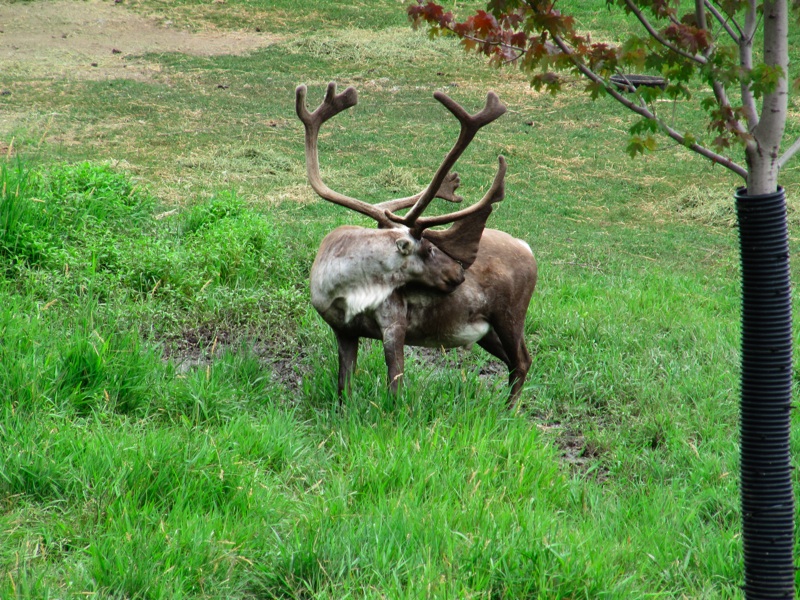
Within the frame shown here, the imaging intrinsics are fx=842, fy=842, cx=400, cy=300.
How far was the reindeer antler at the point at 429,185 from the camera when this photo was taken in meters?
4.26

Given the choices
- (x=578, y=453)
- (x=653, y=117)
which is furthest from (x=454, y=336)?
(x=653, y=117)

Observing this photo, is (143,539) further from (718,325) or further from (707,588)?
(718,325)

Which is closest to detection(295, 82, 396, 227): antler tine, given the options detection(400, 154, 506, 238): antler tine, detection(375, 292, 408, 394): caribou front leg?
detection(400, 154, 506, 238): antler tine

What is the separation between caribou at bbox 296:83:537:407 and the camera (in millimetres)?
4316

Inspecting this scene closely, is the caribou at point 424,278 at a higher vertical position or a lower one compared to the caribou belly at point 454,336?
higher

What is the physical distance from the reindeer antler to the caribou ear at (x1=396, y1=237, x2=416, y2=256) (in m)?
0.08

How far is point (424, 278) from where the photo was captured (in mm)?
4375

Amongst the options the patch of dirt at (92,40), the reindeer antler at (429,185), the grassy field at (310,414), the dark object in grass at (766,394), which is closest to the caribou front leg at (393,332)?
the grassy field at (310,414)

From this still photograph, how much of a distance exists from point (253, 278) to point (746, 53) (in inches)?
182

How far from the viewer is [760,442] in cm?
272

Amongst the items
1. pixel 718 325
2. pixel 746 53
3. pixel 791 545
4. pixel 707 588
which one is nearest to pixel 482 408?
pixel 707 588

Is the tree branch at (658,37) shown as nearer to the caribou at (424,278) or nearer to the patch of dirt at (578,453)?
the caribou at (424,278)

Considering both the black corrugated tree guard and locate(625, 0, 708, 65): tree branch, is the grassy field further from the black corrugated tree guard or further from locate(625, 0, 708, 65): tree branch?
locate(625, 0, 708, 65): tree branch

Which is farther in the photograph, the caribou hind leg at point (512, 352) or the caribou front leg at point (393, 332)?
the caribou hind leg at point (512, 352)
